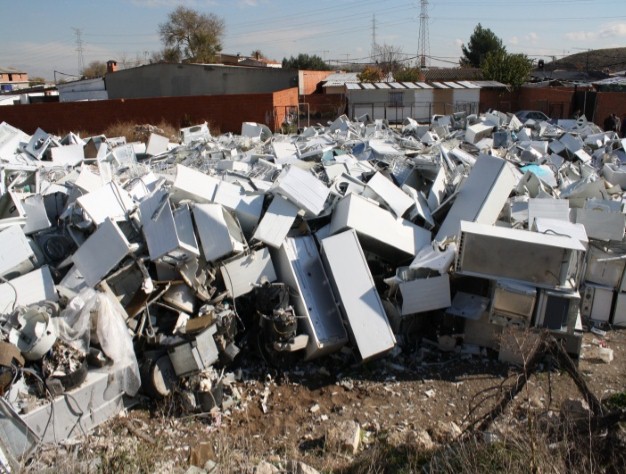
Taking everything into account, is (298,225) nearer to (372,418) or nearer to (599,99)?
(372,418)

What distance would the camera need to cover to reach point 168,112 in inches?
690

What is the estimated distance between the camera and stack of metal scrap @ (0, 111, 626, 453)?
3666 millimetres

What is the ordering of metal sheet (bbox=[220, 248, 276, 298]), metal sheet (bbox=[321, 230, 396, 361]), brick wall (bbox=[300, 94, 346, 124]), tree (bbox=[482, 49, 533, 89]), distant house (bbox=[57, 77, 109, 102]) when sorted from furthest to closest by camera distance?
distant house (bbox=[57, 77, 109, 102])
tree (bbox=[482, 49, 533, 89])
brick wall (bbox=[300, 94, 346, 124])
metal sheet (bbox=[220, 248, 276, 298])
metal sheet (bbox=[321, 230, 396, 361])

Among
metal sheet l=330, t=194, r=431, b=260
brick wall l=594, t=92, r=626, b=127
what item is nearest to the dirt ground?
metal sheet l=330, t=194, r=431, b=260

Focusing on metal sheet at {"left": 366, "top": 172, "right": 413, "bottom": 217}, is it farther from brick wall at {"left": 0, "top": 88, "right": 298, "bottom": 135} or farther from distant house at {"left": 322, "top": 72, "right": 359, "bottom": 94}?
distant house at {"left": 322, "top": 72, "right": 359, "bottom": 94}

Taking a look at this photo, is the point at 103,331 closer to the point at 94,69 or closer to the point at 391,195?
the point at 391,195

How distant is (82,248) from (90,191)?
919 mm

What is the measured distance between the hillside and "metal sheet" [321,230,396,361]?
129 feet

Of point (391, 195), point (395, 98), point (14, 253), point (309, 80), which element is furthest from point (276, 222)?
point (309, 80)

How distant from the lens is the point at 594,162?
9078 mm

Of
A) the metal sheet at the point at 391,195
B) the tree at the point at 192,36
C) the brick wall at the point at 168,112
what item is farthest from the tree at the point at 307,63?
the metal sheet at the point at 391,195

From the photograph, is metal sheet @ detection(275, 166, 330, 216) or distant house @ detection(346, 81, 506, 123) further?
distant house @ detection(346, 81, 506, 123)

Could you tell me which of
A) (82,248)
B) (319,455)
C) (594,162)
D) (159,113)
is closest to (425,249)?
(319,455)

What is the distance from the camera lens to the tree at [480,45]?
116ft
